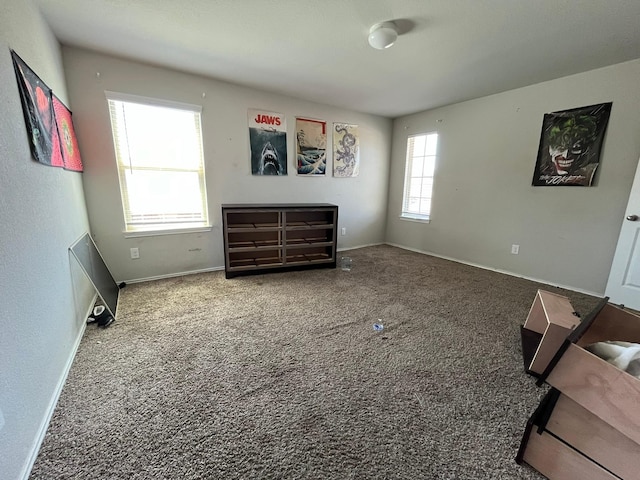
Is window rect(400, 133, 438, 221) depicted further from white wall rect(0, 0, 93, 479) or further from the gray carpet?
white wall rect(0, 0, 93, 479)

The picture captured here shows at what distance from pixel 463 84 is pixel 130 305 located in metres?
4.28

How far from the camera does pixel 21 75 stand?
4.57ft

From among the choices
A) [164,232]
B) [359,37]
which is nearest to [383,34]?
[359,37]

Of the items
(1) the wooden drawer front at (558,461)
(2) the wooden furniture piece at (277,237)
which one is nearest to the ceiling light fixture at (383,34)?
(2) the wooden furniture piece at (277,237)

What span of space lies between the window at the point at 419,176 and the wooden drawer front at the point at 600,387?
363 centimetres

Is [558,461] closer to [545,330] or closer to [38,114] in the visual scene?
[545,330]

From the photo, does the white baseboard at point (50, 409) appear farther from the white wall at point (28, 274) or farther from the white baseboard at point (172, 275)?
the white baseboard at point (172, 275)

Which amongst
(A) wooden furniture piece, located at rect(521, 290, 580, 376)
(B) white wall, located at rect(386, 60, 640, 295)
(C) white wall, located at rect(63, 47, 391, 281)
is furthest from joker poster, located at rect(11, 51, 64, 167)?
(B) white wall, located at rect(386, 60, 640, 295)

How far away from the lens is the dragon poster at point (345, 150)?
4.15m

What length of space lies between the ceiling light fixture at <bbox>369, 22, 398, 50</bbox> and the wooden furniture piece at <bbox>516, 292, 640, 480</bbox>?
2.18m

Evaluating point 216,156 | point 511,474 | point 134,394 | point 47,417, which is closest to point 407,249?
point 216,156

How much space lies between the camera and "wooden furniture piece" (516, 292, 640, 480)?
2.77ft

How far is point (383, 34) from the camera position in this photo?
1.96 metres

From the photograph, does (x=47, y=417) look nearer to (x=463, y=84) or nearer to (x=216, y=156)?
(x=216, y=156)
